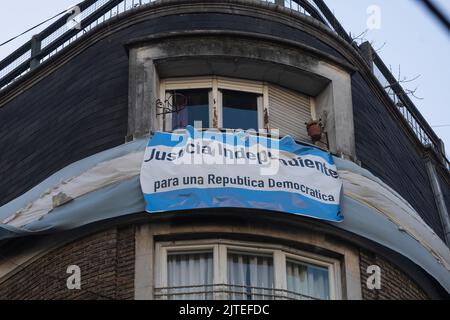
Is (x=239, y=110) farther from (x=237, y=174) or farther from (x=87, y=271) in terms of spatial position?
(x=87, y=271)

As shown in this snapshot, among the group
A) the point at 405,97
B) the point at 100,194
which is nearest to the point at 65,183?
the point at 100,194

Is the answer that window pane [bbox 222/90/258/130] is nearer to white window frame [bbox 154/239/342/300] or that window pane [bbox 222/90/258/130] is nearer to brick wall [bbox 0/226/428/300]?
white window frame [bbox 154/239/342/300]

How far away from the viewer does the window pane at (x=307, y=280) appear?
15.7m

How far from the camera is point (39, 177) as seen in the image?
58.9 ft

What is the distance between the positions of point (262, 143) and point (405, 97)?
23.4 ft

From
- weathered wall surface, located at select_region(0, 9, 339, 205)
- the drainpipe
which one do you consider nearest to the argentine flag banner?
weathered wall surface, located at select_region(0, 9, 339, 205)

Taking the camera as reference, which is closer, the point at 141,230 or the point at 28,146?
the point at 141,230

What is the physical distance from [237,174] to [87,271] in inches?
92.9

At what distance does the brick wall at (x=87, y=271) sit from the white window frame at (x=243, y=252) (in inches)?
15.9

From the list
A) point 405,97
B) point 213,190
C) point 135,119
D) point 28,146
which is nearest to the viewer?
point 213,190

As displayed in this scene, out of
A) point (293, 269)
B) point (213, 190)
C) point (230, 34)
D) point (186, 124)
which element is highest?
Result: point (230, 34)

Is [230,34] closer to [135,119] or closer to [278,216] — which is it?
[135,119]

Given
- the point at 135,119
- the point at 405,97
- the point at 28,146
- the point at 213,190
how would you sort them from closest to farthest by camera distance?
1. the point at 213,190
2. the point at 135,119
3. the point at 28,146
4. the point at 405,97

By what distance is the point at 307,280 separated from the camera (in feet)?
52.1
